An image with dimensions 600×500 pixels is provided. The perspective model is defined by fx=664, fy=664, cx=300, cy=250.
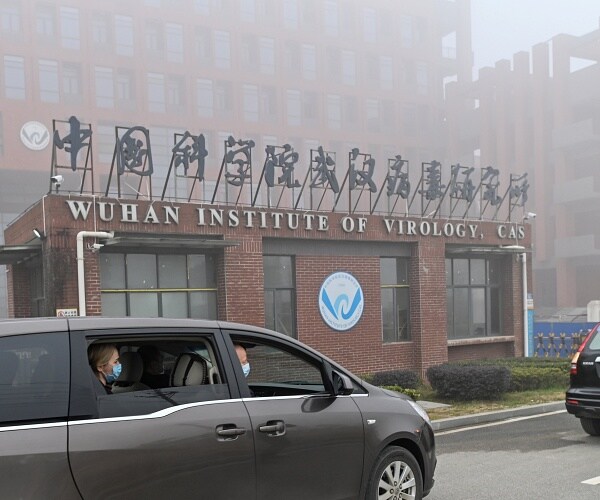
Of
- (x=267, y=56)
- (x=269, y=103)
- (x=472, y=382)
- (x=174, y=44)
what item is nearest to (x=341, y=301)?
(x=472, y=382)

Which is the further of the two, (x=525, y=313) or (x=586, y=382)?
(x=525, y=313)

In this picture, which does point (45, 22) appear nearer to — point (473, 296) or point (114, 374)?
point (473, 296)

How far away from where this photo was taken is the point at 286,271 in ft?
51.2

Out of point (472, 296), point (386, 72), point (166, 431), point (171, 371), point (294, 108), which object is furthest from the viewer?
point (386, 72)

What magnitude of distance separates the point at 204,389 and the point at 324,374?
99 cm

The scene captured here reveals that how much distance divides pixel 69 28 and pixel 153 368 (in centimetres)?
4452

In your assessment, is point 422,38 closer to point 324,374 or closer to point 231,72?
point 231,72

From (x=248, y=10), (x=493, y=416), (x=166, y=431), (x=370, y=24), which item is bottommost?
(x=493, y=416)

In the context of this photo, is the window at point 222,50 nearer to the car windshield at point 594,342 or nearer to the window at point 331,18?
the window at point 331,18

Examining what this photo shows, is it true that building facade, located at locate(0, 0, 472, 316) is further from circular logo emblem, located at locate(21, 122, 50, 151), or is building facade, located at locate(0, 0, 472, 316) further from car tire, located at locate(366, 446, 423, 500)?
car tire, located at locate(366, 446, 423, 500)

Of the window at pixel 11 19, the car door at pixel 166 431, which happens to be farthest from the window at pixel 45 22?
the car door at pixel 166 431

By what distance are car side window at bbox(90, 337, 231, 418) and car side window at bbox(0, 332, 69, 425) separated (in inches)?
15.6

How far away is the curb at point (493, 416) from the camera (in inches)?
389

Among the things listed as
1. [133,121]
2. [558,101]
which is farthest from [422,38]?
[133,121]
